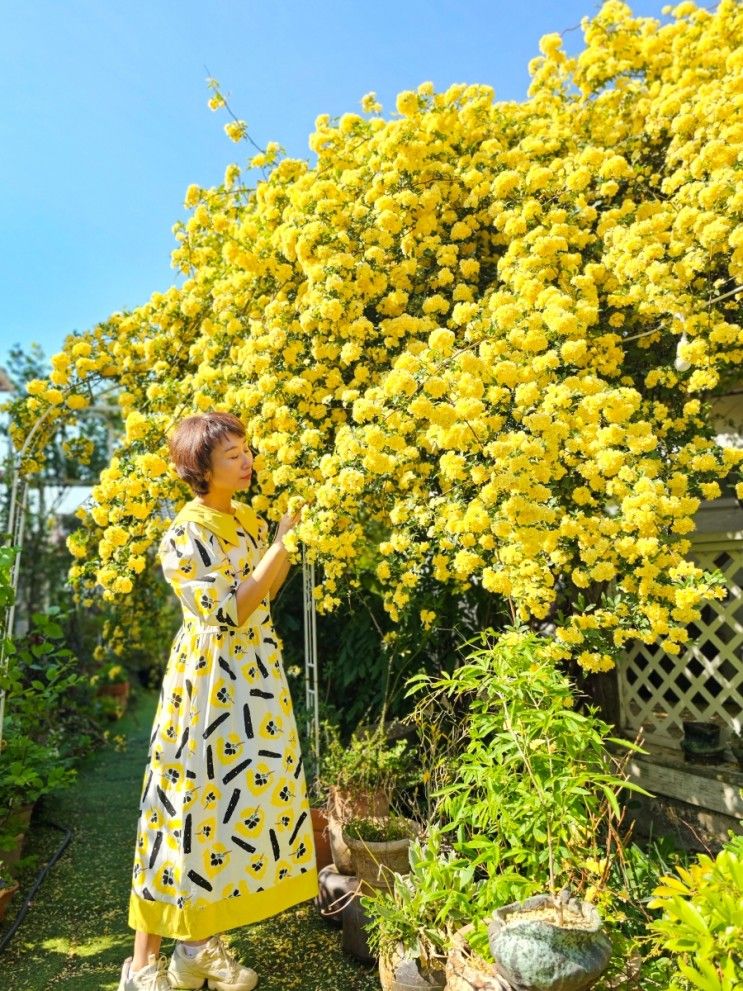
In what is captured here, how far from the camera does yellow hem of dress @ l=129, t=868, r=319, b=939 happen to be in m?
1.85

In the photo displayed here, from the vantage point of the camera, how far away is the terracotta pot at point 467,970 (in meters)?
1.41

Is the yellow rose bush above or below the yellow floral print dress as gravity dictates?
above

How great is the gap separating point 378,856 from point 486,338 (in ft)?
5.23

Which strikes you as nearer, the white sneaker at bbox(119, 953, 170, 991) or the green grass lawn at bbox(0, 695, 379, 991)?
the white sneaker at bbox(119, 953, 170, 991)

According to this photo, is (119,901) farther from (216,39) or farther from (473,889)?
(216,39)

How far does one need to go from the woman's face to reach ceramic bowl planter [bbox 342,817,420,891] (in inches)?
43.6

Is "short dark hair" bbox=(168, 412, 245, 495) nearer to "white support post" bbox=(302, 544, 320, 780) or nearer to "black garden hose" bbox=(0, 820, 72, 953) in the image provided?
"white support post" bbox=(302, 544, 320, 780)

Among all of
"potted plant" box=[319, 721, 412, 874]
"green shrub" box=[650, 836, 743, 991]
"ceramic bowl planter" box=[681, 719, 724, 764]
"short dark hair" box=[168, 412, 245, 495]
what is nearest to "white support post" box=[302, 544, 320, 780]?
"potted plant" box=[319, 721, 412, 874]

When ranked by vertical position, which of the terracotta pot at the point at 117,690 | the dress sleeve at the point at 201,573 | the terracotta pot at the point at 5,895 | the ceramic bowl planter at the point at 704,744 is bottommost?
the ceramic bowl planter at the point at 704,744

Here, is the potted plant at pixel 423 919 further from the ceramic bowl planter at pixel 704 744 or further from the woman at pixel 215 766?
the ceramic bowl planter at pixel 704 744

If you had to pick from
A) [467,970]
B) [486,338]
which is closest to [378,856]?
[467,970]

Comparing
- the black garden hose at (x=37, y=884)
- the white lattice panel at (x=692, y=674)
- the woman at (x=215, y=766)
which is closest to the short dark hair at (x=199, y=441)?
the woman at (x=215, y=766)

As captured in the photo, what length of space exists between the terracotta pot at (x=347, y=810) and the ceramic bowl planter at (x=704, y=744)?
50.1 inches

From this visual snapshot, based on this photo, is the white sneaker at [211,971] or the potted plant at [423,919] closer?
the potted plant at [423,919]
